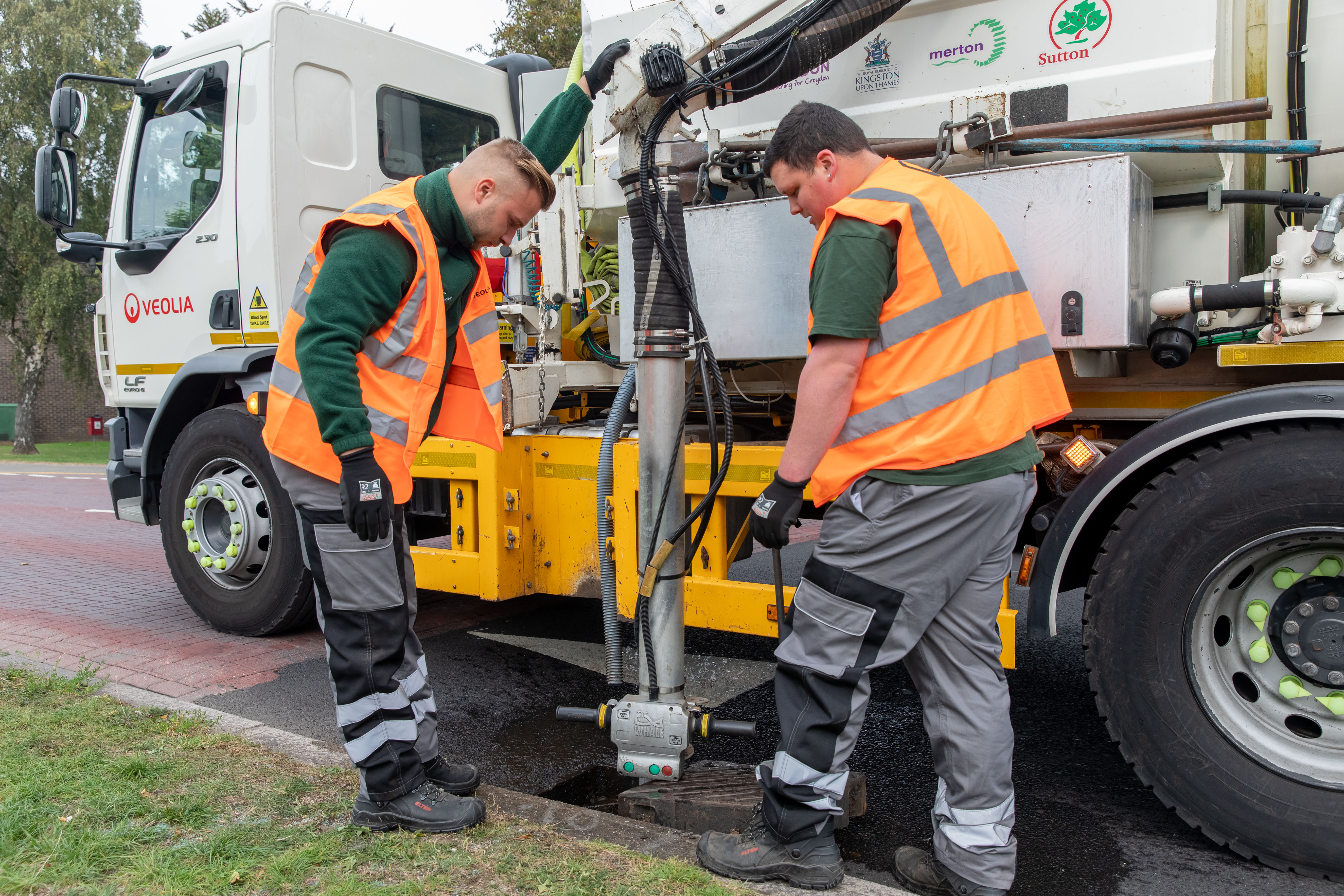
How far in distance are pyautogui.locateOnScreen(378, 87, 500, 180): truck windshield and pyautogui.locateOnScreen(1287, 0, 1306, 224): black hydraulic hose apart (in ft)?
10.6

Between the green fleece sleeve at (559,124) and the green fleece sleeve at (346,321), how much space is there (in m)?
0.96

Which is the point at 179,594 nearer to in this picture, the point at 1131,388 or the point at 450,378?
the point at 450,378

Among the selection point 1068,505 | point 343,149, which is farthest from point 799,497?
point 343,149

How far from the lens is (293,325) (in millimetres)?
2746

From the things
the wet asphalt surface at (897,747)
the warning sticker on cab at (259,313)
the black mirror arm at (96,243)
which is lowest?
the wet asphalt surface at (897,747)

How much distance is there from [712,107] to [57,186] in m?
3.35

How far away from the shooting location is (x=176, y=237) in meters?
4.95

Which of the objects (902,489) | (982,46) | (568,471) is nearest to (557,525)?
(568,471)

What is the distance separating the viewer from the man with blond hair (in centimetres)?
251

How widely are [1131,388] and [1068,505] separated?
2.08ft

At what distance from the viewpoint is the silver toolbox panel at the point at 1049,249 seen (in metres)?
2.68

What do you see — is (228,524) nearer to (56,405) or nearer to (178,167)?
(178,167)

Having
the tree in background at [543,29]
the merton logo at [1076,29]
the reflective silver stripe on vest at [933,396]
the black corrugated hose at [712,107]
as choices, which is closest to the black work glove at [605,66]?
the black corrugated hose at [712,107]

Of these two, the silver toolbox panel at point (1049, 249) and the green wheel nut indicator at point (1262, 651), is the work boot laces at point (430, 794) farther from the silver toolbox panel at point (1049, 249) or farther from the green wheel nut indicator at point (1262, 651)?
the green wheel nut indicator at point (1262, 651)
